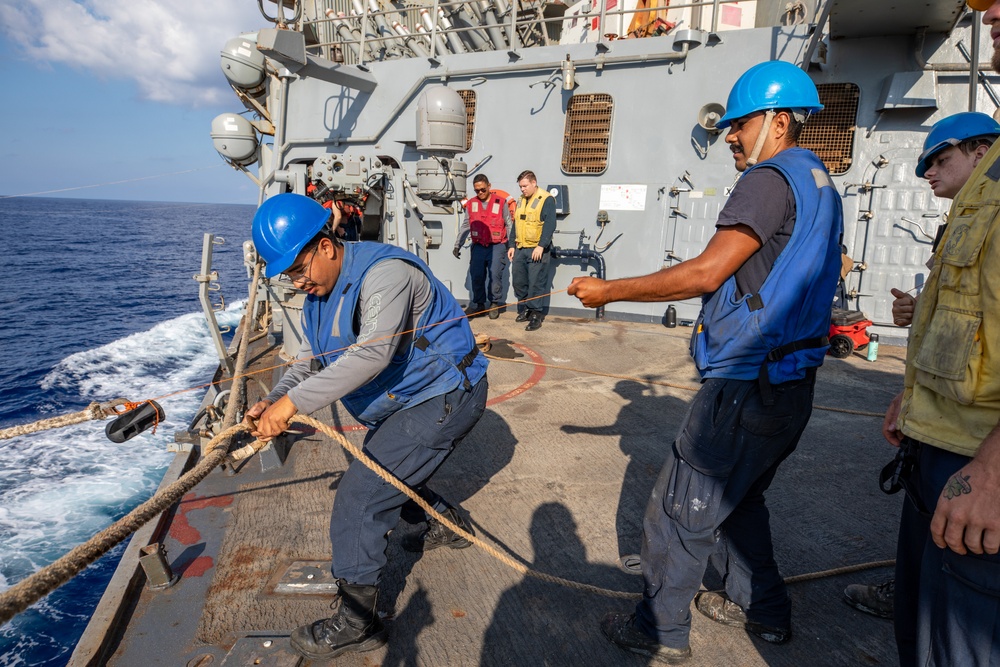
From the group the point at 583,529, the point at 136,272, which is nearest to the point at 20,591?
the point at 583,529

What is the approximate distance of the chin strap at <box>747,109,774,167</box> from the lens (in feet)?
7.13

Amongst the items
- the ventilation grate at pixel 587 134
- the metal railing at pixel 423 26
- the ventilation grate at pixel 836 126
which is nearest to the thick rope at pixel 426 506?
the ventilation grate at pixel 836 126

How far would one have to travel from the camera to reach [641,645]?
2.43 m

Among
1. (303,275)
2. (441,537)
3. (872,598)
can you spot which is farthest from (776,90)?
(441,537)

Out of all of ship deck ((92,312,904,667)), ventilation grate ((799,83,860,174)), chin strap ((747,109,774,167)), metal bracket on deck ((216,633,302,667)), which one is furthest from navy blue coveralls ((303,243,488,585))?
ventilation grate ((799,83,860,174))

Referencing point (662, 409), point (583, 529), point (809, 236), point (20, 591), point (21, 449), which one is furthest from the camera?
point (21, 449)

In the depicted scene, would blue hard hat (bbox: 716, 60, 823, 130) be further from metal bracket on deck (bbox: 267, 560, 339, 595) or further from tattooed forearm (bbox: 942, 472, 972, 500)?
metal bracket on deck (bbox: 267, 560, 339, 595)

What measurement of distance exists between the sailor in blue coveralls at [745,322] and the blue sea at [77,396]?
3.96m

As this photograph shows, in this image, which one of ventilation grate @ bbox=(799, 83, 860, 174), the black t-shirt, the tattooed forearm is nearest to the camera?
the tattooed forearm

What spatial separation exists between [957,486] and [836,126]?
8.28m

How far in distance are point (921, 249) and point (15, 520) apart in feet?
36.1

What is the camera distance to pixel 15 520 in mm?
5695

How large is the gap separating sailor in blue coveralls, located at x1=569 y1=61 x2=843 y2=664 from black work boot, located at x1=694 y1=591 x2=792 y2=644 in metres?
0.33

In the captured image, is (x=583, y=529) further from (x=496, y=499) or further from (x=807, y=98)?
(x=807, y=98)
